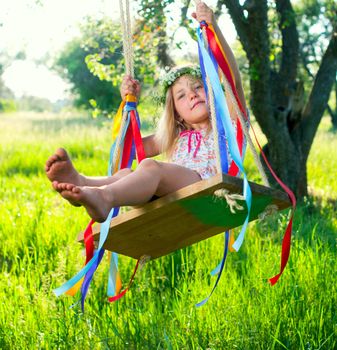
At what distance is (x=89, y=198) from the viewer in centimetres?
231

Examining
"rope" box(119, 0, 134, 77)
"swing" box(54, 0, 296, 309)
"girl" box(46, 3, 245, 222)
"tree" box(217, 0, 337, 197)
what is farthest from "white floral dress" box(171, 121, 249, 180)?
"tree" box(217, 0, 337, 197)

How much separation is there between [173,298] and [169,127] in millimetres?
1004

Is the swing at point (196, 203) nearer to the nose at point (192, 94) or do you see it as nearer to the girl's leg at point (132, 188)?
the girl's leg at point (132, 188)

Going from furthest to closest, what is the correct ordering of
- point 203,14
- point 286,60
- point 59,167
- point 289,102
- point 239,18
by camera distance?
point 286,60 → point 289,102 → point 239,18 → point 203,14 → point 59,167

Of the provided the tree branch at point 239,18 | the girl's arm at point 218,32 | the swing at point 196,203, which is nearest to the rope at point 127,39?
the swing at point 196,203

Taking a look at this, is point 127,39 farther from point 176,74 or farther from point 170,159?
point 170,159

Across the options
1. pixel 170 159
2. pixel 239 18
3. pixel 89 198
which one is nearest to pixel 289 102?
pixel 239 18

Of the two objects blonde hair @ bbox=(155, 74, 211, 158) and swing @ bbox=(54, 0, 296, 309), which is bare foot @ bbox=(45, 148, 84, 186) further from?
blonde hair @ bbox=(155, 74, 211, 158)

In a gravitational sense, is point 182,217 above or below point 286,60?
below

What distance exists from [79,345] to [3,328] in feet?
1.46

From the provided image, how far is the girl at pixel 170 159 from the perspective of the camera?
2422 mm

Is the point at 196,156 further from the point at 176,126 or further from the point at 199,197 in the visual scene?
the point at 199,197

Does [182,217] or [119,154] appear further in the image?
[119,154]

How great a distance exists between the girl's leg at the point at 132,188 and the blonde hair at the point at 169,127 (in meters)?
0.49
